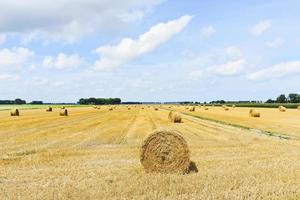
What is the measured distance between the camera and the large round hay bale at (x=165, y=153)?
1328 cm

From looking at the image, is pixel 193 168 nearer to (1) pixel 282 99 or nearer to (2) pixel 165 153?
(2) pixel 165 153

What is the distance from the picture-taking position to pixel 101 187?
1100cm

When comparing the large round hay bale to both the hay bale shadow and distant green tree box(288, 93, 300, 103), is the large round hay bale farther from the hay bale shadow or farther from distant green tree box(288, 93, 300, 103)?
distant green tree box(288, 93, 300, 103)

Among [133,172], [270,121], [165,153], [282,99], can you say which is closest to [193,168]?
[165,153]

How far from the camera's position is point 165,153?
13.6 meters

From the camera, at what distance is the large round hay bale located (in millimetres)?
13281

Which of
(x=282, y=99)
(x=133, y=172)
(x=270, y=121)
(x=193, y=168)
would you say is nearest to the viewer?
(x=133, y=172)

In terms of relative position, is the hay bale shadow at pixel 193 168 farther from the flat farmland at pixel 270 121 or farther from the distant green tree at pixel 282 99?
the distant green tree at pixel 282 99

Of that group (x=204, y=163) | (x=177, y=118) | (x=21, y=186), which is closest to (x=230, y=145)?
(x=204, y=163)

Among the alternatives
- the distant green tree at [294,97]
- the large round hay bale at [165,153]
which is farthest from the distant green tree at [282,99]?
the large round hay bale at [165,153]

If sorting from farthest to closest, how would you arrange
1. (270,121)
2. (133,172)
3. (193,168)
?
(270,121) → (193,168) → (133,172)

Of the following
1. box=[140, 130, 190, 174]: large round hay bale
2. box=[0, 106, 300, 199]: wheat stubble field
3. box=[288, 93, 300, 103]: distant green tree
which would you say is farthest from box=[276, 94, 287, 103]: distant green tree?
box=[140, 130, 190, 174]: large round hay bale

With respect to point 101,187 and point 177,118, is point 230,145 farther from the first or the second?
point 177,118

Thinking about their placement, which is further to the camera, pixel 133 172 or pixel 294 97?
pixel 294 97
